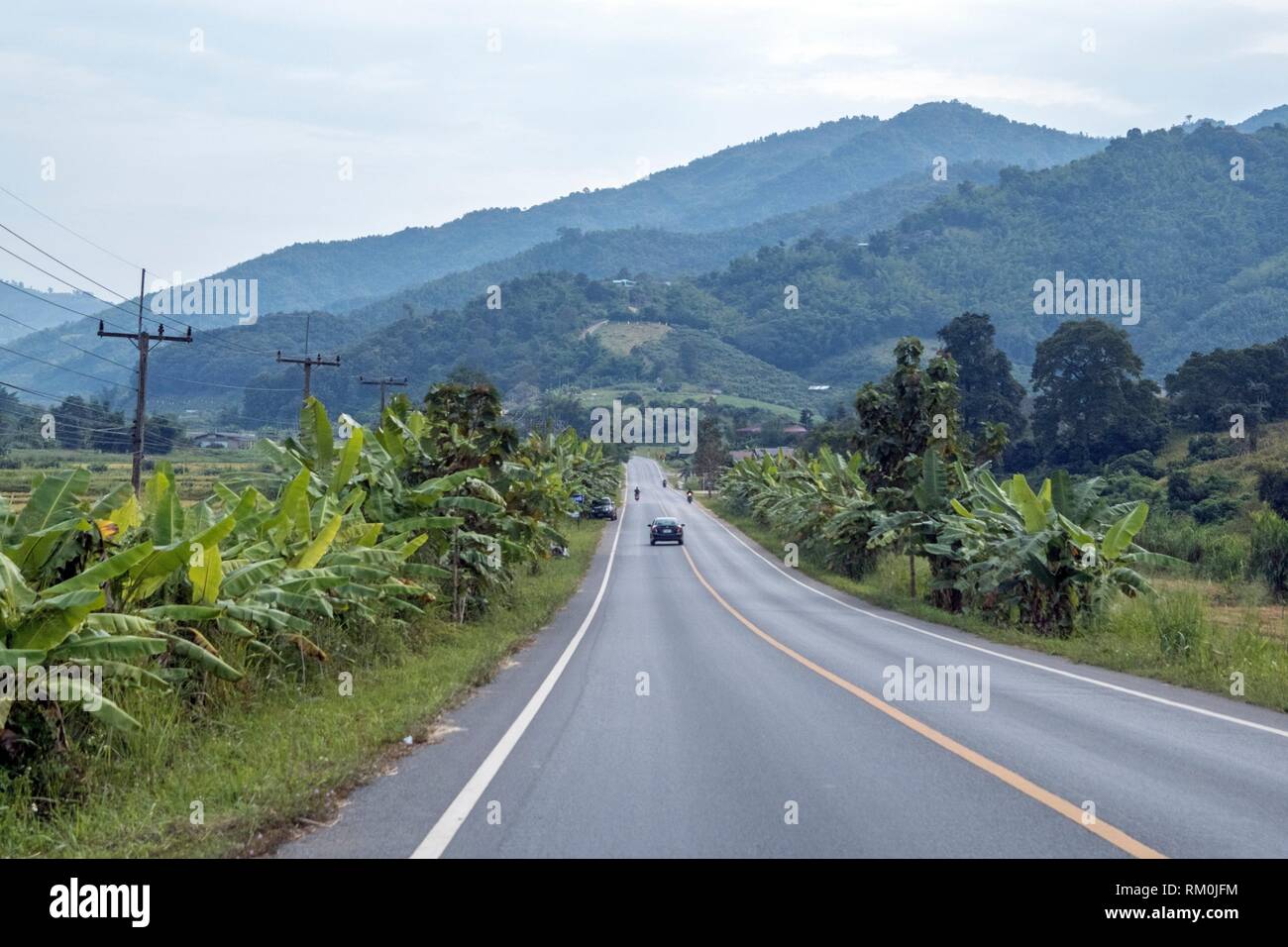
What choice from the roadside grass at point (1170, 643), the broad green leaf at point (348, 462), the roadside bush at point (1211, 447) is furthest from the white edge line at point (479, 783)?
the roadside bush at point (1211, 447)

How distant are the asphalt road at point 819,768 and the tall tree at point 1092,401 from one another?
6173 centimetres

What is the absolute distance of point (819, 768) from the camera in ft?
25.6

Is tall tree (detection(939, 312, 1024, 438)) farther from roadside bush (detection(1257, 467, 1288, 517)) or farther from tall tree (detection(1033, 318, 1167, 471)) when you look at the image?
roadside bush (detection(1257, 467, 1288, 517))

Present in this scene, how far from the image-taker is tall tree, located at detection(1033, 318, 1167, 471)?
234 ft

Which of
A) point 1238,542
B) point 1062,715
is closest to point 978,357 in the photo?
point 1238,542

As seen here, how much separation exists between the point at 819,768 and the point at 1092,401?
73081mm

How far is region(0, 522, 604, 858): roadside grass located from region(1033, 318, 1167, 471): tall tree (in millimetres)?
67529

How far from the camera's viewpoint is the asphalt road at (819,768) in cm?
592

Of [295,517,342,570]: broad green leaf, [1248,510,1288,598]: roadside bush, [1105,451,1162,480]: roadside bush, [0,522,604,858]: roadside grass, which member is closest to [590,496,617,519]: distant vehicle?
[1105,451,1162,480]: roadside bush

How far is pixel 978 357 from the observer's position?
80.4 m

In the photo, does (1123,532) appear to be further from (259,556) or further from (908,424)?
(259,556)

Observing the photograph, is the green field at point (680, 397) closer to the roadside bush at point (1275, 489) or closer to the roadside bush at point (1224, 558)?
the roadside bush at point (1275, 489)
